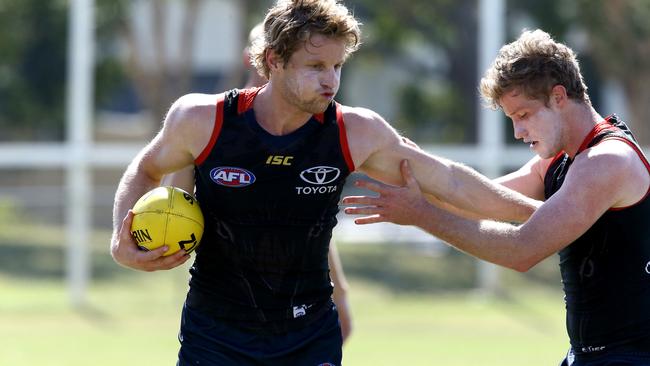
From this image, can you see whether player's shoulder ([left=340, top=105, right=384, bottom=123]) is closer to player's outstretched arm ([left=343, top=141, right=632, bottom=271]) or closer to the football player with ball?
the football player with ball

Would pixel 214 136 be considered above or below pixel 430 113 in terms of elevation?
above

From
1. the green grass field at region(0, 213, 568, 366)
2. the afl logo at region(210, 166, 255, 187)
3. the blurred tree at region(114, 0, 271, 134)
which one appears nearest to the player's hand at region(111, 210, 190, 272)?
the afl logo at region(210, 166, 255, 187)

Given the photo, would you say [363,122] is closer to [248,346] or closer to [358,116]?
[358,116]

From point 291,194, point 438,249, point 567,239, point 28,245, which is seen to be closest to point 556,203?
point 567,239

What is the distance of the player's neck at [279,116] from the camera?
17.7ft

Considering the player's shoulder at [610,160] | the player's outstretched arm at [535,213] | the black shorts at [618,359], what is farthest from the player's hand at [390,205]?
the black shorts at [618,359]

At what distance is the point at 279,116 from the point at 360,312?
1087 centimetres

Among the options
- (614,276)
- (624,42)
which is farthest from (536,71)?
(624,42)

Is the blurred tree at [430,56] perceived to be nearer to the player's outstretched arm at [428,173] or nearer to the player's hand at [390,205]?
the player's outstretched arm at [428,173]

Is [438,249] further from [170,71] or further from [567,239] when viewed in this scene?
[567,239]

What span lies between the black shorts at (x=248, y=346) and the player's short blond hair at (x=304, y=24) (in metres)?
1.25

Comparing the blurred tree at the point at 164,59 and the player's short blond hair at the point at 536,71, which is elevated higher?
the player's short blond hair at the point at 536,71

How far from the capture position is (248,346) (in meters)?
5.38

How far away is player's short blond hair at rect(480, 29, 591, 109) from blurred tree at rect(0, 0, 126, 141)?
21.1 meters
